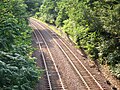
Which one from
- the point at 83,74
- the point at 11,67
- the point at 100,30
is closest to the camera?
the point at 11,67

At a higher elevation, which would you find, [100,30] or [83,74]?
[100,30]

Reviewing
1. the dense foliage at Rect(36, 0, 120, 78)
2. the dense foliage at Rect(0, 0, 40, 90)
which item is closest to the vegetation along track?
the dense foliage at Rect(36, 0, 120, 78)

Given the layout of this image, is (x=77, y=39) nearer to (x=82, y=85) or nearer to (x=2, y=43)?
(x=82, y=85)

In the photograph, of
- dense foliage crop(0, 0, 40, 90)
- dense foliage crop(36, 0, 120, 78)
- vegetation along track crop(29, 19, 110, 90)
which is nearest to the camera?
dense foliage crop(0, 0, 40, 90)

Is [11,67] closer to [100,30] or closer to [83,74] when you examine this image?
[83,74]

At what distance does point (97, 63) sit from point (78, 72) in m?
3.45

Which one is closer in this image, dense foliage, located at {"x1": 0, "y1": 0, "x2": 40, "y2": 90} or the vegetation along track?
dense foliage, located at {"x1": 0, "y1": 0, "x2": 40, "y2": 90}

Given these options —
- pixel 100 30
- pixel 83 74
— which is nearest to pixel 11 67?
pixel 83 74

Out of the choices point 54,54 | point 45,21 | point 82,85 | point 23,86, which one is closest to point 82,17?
point 54,54

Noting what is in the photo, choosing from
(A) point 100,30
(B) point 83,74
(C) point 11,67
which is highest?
(C) point 11,67

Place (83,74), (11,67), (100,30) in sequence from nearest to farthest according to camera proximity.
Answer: (11,67) < (83,74) < (100,30)

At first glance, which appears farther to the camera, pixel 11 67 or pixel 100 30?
pixel 100 30

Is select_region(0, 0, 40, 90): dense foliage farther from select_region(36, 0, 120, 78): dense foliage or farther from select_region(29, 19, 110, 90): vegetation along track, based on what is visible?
select_region(36, 0, 120, 78): dense foliage

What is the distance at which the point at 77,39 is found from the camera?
28938mm
